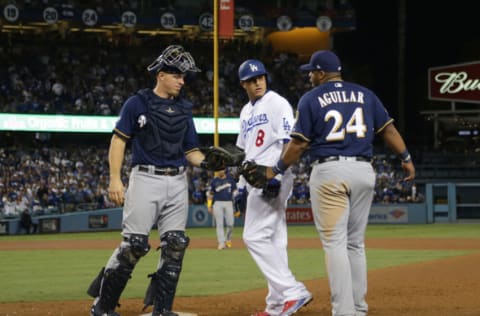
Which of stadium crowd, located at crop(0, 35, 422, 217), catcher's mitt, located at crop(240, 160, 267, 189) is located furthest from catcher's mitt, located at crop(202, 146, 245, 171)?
stadium crowd, located at crop(0, 35, 422, 217)

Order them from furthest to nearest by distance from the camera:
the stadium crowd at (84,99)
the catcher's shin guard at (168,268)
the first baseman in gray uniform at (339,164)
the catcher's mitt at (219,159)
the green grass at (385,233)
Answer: the stadium crowd at (84,99)
the green grass at (385,233)
the catcher's mitt at (219,159)
the catcher's shin guard at (168,268)
the first baseman in gray uniform at (339,164)

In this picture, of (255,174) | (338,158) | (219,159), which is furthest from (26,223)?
(338,158)

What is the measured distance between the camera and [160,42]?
43281 mm

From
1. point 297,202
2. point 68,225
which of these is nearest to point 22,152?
point 68,225

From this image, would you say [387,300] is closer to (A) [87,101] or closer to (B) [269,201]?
(B) [269,201]

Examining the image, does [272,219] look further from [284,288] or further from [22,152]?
[22,152]

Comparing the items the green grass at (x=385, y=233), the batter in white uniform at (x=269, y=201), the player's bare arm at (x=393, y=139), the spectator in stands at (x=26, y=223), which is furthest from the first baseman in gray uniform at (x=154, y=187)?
the spectator in stands at (x=26, y=223)

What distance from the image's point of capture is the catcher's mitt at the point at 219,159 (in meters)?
7.80

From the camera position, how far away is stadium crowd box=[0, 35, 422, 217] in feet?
103

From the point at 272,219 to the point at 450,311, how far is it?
1.87 meters

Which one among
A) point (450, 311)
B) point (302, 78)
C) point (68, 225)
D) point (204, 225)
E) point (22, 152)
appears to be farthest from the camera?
point (302, 78)

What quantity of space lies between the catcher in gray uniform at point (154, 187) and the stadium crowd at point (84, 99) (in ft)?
73.3

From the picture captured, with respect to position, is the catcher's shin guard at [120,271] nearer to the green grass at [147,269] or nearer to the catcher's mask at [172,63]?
the catcher's mask at [172,63]

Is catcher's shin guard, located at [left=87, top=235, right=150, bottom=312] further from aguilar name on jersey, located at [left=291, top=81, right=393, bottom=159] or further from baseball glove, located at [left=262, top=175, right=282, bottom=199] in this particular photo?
aguilar name on jersey, located at [left=291, top=81, right=393, bottom=159]
